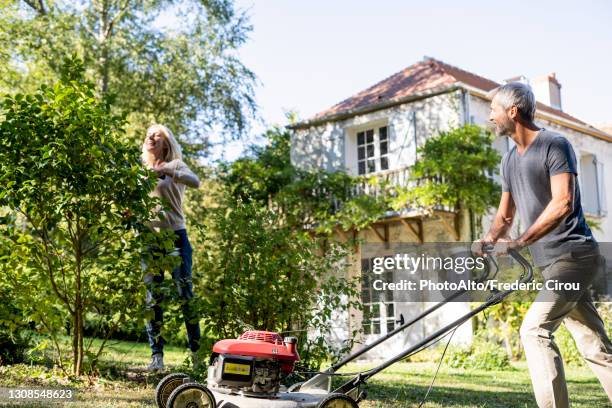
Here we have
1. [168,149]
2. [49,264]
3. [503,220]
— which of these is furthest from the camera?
[168,149]

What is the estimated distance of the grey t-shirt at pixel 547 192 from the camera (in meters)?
3.47

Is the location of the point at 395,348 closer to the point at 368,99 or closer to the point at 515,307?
the point at 515,307

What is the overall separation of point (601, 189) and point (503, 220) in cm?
1676

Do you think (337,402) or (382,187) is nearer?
(337,402)

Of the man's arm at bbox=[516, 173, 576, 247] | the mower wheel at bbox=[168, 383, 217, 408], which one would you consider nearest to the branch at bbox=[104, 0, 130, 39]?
the mower wheel at bbox=[168, 383, 217, 408]

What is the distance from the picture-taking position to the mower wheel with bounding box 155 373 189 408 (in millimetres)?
4078

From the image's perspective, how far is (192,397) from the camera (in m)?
3.71

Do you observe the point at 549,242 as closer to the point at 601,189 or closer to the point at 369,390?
the point at 369,390

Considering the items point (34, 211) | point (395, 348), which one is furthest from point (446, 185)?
point (34, 211)

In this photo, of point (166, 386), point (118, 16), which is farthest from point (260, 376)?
point (118, 16)

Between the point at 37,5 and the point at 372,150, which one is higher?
the point at 37,5

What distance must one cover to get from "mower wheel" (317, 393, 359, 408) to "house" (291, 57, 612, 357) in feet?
30.7

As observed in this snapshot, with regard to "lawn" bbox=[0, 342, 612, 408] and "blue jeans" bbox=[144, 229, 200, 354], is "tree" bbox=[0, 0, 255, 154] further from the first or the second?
"blue jeans" bbox=[144, 229, 200, 354]

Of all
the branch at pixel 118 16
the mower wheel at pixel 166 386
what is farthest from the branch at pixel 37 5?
the mower wheel at pixel 166 386
